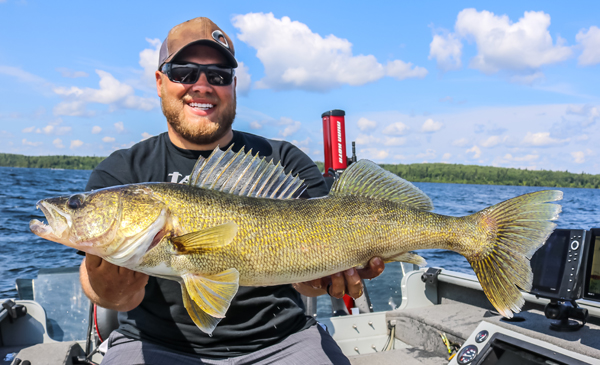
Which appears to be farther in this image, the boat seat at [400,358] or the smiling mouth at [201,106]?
the boat seat at [400,358]

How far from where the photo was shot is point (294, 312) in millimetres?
2945

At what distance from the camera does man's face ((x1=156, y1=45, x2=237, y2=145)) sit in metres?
3.21

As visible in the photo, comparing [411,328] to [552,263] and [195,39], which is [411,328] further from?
[195,39]

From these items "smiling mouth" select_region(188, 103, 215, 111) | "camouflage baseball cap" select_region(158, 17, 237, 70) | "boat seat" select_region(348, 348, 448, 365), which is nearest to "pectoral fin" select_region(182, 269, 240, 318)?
"smiling mouth" select_region(188, 103, 215, 111)

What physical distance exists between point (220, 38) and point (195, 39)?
0.71 ft

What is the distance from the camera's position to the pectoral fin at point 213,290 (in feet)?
6.57

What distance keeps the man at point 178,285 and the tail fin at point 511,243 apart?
0.66m

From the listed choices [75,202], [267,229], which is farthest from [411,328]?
[75,202]

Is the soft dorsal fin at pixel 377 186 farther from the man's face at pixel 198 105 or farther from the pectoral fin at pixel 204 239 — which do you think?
the man's face at pixel 198 105

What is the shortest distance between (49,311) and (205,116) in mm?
3396

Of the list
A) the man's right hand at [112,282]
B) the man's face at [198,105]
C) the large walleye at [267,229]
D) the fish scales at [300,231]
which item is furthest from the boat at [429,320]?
the man's face at [198,105]

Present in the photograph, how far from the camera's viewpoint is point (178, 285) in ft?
9.24

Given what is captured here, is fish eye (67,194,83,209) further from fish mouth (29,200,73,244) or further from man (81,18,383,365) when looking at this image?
man (81,18,383,365)

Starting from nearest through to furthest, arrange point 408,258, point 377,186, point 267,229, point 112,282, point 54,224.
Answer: point 54,224, point 267,229, point 112,282, point 408,258, point 377,186
